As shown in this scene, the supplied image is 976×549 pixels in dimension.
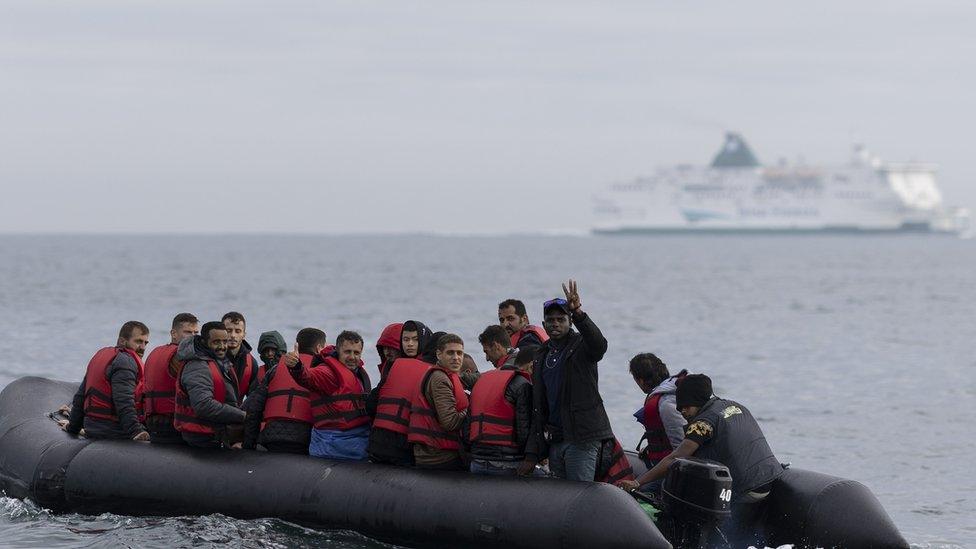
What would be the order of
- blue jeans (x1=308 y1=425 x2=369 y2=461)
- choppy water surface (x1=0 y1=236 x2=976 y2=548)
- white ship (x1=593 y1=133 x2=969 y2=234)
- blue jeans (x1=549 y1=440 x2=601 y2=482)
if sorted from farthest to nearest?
white ship (x1=593 y1=133 x2=969 y2=234) < choppy water surface (x1=0 y1=236 x2=976 y2=548) < blue jeans (x1=308 y1=425 x2=369 y2=461) < blue jeans (x1=549 y1=440 x2=601 y2=482)

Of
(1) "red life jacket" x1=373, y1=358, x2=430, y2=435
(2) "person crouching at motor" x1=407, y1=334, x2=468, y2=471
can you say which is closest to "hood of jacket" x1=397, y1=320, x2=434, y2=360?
(1) "red life jacket" x1=373, y1=358, x2=430, y2=435

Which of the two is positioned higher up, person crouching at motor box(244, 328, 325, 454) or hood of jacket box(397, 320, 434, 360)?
hood of jacket box(397, 320, 434, 360)

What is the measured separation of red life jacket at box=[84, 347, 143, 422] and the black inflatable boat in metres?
0.26

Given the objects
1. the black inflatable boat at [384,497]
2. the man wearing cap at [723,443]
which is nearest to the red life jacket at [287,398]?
the black inflatable boat at [384,497]

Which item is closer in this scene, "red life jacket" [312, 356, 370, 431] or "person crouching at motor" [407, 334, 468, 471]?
"person crouching at motor" [407, 334, 468, 471]

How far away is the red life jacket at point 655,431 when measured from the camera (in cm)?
938

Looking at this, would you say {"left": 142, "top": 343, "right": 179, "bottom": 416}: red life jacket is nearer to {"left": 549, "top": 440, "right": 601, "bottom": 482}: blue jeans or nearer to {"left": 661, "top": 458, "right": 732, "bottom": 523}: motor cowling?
{"left": 549, "top": 440, "right": 601, "bottom": 482}: blue jeans

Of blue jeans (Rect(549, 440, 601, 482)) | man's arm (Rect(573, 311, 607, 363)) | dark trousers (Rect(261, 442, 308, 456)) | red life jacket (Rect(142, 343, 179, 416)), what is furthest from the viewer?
red life jacket (Rect(142, 343, 179, 416))

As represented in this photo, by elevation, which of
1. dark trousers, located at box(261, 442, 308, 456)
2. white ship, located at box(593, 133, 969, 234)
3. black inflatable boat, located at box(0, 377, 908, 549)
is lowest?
black inflatable boat, located at box(0, 377, 908, 549)

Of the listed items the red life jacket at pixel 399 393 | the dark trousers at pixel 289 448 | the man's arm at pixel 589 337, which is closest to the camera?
the man's arm at pixel 589 337

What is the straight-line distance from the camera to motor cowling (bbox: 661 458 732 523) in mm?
8633

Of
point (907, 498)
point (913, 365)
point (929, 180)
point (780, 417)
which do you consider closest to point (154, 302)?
point (913, 365)

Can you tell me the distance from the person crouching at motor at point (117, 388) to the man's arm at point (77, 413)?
0.19 feet

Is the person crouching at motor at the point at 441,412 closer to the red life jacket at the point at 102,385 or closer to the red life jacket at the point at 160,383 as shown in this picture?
the red life jacket at the point at 160,383
